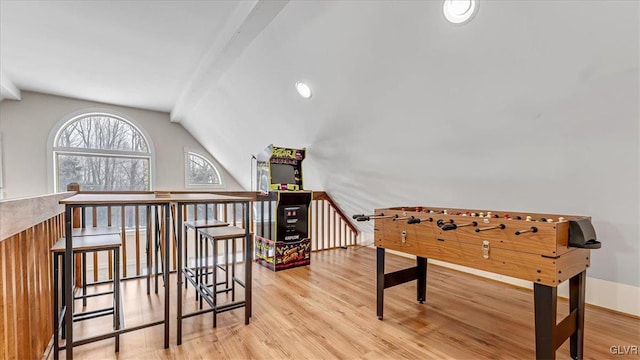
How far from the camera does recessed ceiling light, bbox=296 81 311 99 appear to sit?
3.39 metres

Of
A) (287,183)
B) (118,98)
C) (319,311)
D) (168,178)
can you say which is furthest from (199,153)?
(319,311)

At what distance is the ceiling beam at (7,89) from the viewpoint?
418cm

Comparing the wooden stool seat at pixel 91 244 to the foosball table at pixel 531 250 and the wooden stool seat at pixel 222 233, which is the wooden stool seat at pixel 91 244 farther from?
the foosball table at pixel 531 250

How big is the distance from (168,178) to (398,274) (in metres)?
5.60

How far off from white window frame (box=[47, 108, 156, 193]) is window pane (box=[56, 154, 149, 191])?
8 centimetres

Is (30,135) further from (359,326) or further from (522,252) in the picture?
(522,252)

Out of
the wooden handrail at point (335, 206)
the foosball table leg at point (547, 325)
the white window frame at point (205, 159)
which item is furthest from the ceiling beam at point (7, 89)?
the foosball table leg at point (547, 325)

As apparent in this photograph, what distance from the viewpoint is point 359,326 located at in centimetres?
229

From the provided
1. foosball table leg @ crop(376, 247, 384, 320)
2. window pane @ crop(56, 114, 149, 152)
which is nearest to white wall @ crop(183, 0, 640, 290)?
foosball table leg @ crop(376, 247, 384, 320)

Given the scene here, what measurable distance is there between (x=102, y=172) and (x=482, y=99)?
6683 millimetres

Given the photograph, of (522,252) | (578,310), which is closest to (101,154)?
(522,252)

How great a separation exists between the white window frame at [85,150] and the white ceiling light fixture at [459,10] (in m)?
6.13

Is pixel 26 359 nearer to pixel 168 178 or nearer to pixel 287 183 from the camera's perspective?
pixel 287 183

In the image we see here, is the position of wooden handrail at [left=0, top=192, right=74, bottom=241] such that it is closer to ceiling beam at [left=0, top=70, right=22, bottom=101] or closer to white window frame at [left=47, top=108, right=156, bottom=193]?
ceiling beam at [left=0, top=70, right=22, bottom=101]
